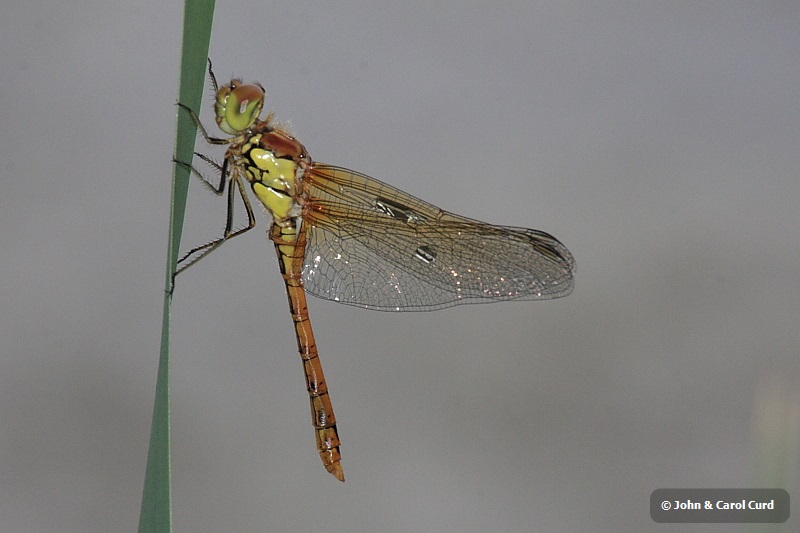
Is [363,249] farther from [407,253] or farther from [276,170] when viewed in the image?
[276,170]

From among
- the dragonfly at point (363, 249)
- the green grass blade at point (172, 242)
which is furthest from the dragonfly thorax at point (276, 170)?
the green grass blade at point (172, 242)

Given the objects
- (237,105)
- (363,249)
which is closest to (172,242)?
(237,105)

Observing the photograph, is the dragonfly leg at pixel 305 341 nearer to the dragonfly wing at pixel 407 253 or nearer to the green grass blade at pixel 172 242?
the dragonfly wing at pixel 407 253

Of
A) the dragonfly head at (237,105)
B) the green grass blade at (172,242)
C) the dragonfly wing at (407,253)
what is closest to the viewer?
the green grass blade at (172,242)

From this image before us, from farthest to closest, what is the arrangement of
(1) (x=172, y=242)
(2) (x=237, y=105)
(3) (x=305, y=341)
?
(3) (x=305, y=341) < (2) (x=237, y=105) < (1) (x=172, y=242)

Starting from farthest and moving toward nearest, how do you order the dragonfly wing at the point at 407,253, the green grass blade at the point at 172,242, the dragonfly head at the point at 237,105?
the dragonfly wing at the point at 407,253 → the dragonfly head at the point at 237,105 → the green grass blade at the point at 172,242

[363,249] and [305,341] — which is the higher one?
[363,249]
